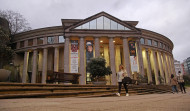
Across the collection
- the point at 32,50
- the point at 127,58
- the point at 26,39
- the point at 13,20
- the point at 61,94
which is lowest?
the point at 61,94

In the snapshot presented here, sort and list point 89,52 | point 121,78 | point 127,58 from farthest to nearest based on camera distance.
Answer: point 127,58 → point 89,52 → point 121,78

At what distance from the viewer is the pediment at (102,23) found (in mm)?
27609

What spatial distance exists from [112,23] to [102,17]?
8.01ft

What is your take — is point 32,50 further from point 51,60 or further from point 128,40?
point 128,40

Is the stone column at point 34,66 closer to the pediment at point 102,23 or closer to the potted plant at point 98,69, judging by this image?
the pediment at point 102,23

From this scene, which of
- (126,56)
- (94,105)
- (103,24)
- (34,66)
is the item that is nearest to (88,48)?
(103,24)

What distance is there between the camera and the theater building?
25.9 m

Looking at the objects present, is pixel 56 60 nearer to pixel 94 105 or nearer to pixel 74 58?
pixel 74 58

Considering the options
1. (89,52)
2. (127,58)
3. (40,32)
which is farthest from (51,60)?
(127,58)

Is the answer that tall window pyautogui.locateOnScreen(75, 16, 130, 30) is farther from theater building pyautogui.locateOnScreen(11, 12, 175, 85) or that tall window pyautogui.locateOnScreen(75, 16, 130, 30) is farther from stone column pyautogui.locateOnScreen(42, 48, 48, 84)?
stone column pyautogui.locateOnScreen(42, 48, 48, 84)

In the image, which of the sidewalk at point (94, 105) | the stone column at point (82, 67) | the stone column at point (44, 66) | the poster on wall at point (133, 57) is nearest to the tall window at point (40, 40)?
the stone column at point (44, 66)

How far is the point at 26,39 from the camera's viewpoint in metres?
35.2

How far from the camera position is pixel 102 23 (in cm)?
2861

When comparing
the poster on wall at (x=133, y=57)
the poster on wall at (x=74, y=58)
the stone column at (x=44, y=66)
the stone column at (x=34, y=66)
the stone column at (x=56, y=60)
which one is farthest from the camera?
the stone column at (x=34, y=66)
